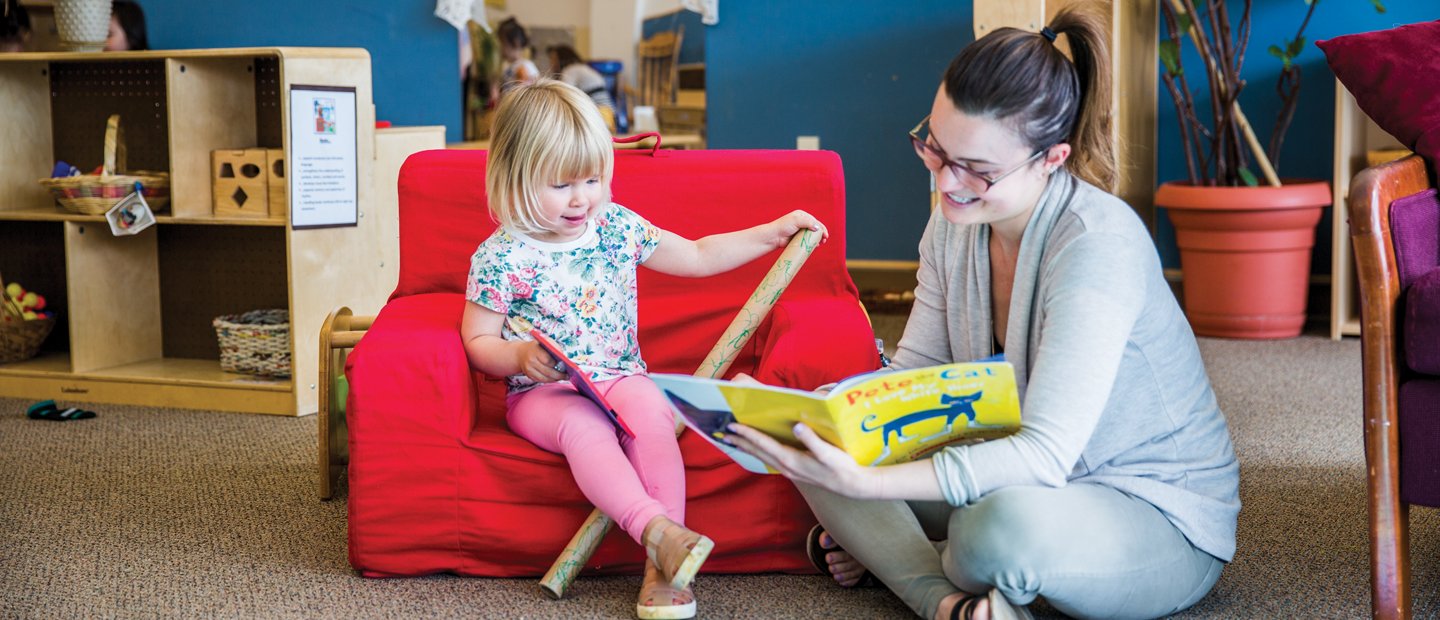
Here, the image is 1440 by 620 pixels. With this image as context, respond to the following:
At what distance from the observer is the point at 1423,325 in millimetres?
1581

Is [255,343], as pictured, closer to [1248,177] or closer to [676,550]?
[676,550]

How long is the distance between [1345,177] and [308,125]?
290cm

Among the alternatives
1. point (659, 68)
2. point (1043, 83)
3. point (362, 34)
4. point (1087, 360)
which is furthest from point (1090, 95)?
point (659, 68)

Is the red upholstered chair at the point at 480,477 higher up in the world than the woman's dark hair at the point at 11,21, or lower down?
lower down

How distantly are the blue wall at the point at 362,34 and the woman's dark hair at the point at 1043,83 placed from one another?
2.77 metres

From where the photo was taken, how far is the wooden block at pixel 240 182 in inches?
125

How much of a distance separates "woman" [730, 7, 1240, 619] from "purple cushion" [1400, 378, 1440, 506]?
204 millimetres

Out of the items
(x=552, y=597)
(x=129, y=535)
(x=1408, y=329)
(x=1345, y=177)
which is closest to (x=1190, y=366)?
(x=1408, y=329)

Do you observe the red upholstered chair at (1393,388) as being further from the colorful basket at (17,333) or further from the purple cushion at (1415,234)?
the colorful basket at (17,333)

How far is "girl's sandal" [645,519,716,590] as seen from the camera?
1691 millimetres

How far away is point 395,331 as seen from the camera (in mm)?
1944

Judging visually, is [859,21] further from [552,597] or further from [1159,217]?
[552,597]

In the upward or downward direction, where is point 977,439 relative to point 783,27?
downward

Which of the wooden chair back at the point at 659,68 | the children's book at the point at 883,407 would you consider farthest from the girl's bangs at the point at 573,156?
the wooden chair back at the point at 659,68
